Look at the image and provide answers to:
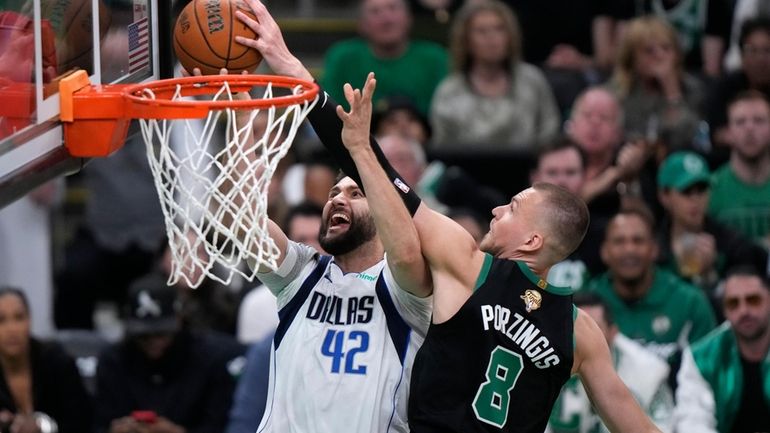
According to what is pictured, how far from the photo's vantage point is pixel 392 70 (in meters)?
11.9

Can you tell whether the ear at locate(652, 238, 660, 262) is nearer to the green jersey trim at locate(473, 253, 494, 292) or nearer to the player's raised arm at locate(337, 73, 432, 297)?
the green jersey trim at locate(473, 253, 494, 292)

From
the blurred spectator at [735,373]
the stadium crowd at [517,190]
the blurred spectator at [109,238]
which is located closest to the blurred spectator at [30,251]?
the stadium crowd at [517,190]

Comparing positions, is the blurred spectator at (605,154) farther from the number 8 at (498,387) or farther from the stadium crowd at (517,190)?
the number 8 at (498,387)

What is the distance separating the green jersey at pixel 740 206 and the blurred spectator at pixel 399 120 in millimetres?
2106

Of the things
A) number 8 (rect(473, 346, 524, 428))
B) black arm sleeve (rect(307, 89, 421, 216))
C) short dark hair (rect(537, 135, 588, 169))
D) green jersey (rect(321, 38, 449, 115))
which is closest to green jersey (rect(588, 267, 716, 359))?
short dark hair (rect(537, 135, 588, 169))

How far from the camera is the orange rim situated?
602 centimetres

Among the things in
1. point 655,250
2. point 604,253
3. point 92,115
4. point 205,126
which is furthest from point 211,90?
point 655,250

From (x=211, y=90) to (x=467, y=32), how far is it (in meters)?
5.25

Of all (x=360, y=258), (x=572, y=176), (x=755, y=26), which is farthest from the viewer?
(x=755, y=26)

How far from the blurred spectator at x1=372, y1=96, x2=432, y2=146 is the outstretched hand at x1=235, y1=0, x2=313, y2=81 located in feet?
15.8

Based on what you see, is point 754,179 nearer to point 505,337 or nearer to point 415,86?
point 415,86

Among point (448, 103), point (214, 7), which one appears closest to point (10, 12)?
point (214, 7)

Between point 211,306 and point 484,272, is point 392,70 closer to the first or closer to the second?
point 211,306

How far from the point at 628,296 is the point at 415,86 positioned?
2.88 meters
